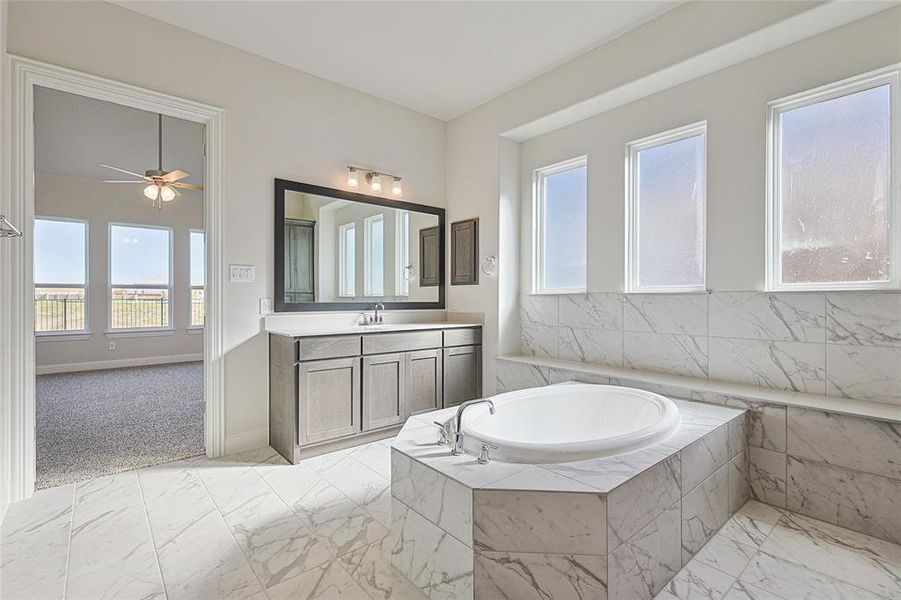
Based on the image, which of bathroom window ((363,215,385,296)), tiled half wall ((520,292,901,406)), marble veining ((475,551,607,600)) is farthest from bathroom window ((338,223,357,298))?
marble veining ((475,551,607,600))

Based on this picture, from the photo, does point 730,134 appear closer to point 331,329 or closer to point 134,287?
point 331,329

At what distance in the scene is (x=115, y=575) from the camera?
5.62 ft

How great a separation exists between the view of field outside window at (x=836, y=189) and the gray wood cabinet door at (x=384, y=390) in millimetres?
2633

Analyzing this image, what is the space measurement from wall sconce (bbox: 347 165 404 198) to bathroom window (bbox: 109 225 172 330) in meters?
4.73

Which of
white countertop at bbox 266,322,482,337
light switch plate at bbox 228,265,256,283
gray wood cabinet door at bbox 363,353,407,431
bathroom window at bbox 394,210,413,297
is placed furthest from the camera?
bathroom window at bbox 394,210,413,297

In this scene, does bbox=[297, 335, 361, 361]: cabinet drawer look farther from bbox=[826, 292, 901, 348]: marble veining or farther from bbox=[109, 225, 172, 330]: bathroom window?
bbox=[109, 225, 172, 330]: bathroom window

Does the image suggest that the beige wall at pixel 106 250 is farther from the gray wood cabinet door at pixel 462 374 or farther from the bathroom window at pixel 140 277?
the gray wood cabinet door at pixel 462 374

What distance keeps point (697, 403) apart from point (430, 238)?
2.72 m

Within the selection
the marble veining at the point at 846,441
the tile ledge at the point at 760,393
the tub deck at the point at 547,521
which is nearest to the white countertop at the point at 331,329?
the tile ledge at the point at 760,393

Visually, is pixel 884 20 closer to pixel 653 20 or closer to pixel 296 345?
pixel 653 20

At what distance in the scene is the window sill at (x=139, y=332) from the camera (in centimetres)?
635

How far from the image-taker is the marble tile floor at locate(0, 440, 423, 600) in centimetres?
165

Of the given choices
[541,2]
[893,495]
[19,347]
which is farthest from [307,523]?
[541,2]

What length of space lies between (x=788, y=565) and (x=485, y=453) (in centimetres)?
137
